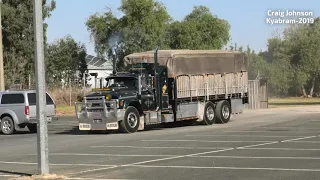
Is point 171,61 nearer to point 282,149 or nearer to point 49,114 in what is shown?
point 49,114

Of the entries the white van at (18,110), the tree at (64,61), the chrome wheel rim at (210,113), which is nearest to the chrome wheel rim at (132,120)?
the white van at (18,110)

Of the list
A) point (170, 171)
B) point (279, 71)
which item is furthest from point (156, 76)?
point (279, 71)

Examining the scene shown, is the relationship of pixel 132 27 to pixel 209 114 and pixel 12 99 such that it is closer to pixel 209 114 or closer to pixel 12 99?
pixel 209 114

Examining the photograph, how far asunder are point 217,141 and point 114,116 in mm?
5029

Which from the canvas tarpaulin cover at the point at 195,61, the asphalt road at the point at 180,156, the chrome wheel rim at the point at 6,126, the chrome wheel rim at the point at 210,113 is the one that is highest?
the canvas tarpaulin cover at the point at 195,61

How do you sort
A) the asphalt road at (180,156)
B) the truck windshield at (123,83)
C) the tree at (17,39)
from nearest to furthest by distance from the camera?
the asphalt road at (180,156)
the truck windshield at (123,83)
the tree at (17,39)

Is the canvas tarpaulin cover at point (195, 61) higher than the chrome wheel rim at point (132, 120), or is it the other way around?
the canvas tarpaulin cover at point (195, 61)

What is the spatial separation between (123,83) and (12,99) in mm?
4834

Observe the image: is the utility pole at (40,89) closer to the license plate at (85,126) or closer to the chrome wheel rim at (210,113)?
the license plate at (85,126)

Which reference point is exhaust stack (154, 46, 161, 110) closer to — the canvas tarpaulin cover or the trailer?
the trailer

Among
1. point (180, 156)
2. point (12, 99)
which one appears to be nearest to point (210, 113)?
point (12, 99)

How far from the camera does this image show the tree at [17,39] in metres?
42.5

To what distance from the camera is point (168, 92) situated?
74.0ft

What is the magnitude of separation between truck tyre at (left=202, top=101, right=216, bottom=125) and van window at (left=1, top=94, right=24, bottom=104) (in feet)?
25.3
